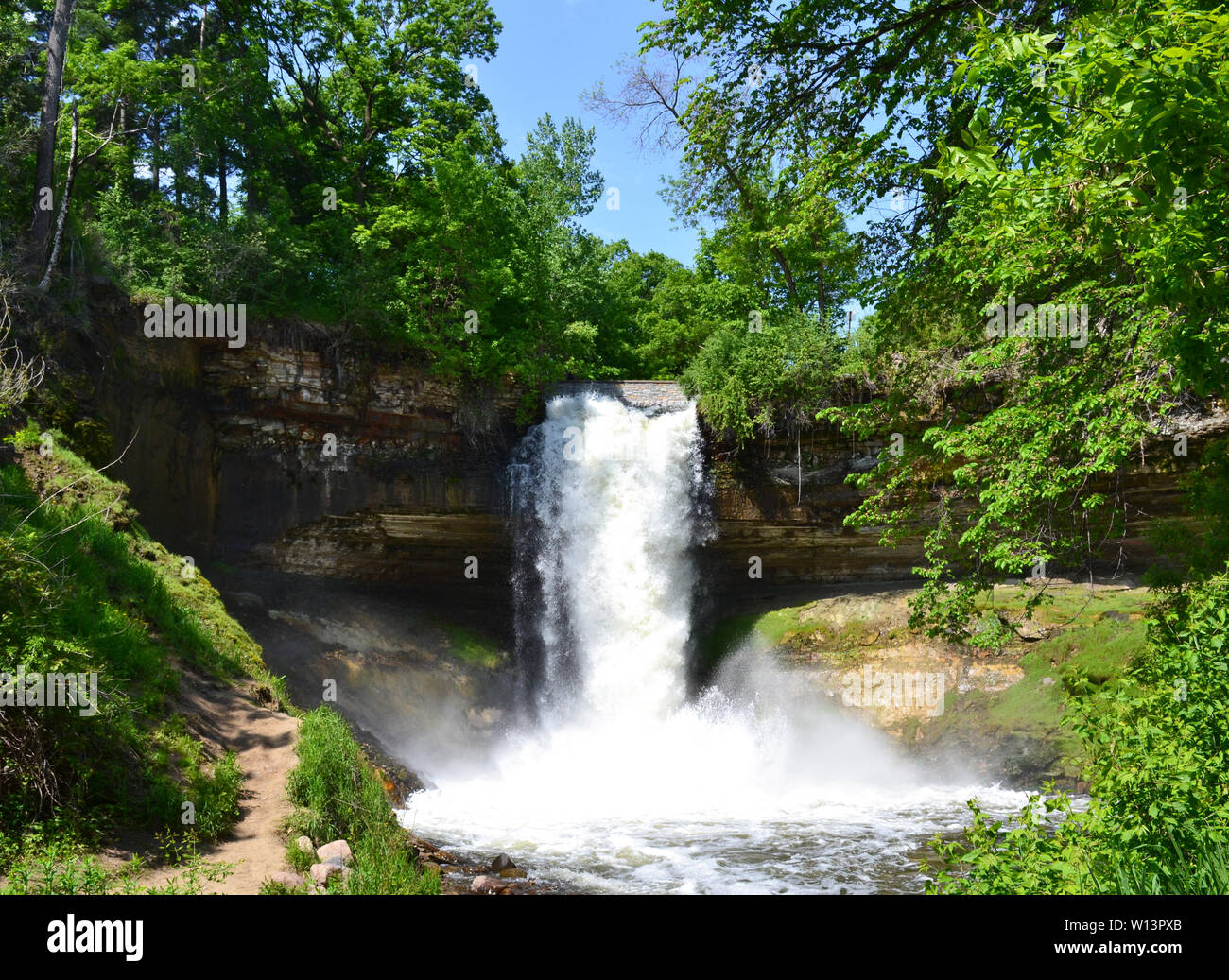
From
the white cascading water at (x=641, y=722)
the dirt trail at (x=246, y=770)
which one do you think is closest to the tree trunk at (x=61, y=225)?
the dirt trail at (x=246, y=770)

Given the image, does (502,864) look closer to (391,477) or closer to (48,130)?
(391,477)

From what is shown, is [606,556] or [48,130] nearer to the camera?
[48,130]

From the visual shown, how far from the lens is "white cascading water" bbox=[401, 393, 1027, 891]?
41.7 feet

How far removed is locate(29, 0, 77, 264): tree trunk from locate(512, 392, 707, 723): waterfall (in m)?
10.7

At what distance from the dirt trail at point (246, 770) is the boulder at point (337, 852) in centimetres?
34

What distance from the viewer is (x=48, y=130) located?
581 inches

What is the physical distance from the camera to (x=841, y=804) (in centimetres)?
1496

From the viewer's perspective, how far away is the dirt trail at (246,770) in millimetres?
6609

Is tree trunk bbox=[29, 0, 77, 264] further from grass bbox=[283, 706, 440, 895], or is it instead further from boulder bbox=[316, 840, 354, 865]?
boulder bbox=[316, 840, 354, 865]

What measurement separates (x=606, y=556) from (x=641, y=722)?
405cm

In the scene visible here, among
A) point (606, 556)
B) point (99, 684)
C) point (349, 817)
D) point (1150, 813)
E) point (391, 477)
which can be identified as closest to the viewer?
point (1150, 813)

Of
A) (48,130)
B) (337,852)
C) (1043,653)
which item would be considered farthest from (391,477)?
(1043,653)
